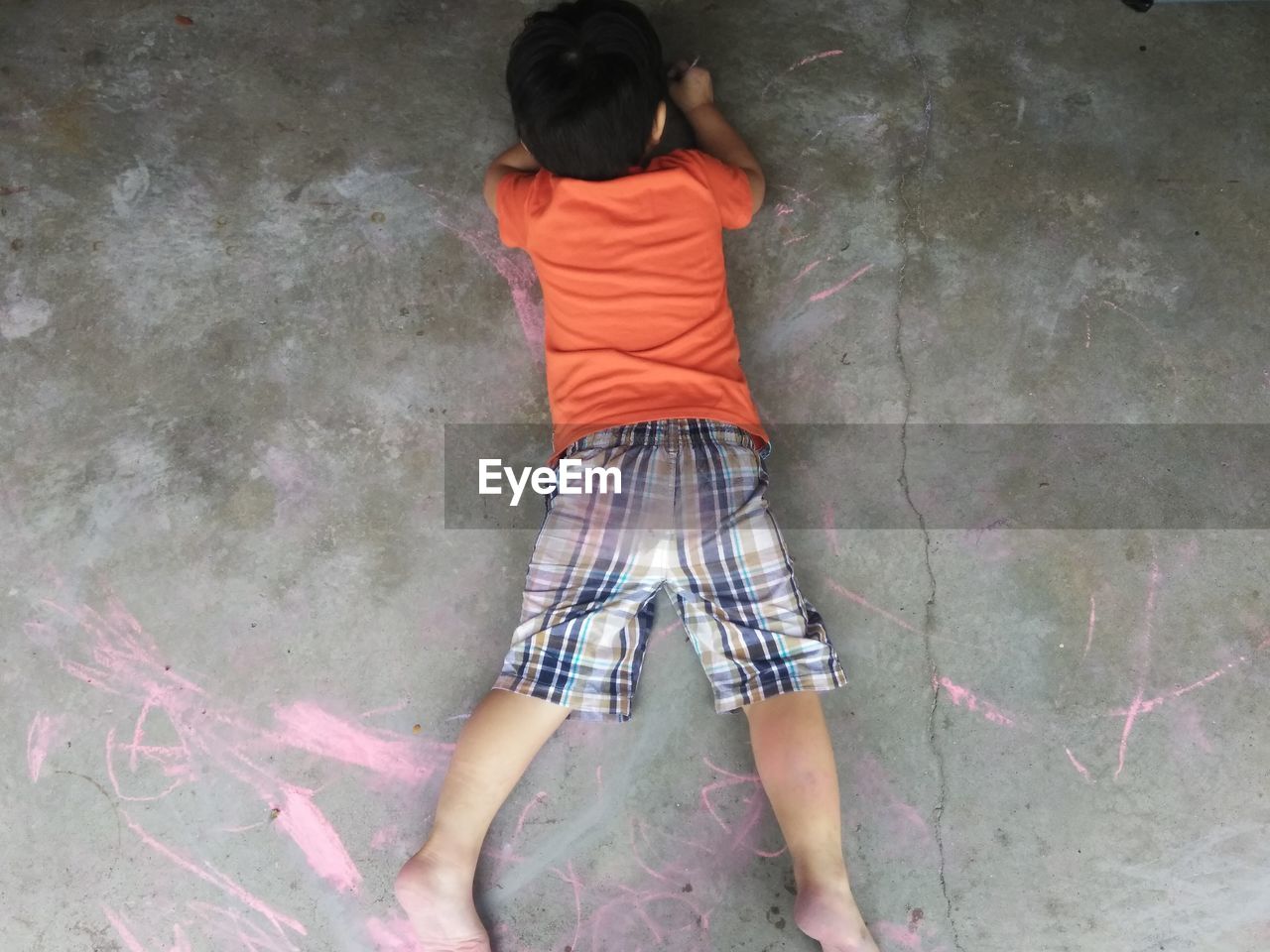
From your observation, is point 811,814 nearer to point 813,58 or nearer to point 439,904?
point 439,904

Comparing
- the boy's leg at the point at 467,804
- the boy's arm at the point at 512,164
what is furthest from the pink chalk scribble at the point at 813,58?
the boy's leg at the point at 467,804

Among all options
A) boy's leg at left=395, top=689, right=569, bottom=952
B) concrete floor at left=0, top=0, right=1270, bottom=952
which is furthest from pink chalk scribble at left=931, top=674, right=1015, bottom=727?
boy's leg at left=395, top=689, right=569, bottom=952

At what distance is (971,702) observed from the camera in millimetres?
1702

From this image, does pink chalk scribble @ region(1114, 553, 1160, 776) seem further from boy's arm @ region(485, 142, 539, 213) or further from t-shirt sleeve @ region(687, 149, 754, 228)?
boy's arm @ region(485, 142, 539, 213)

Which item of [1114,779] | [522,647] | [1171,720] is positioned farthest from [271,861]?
[1171,720]

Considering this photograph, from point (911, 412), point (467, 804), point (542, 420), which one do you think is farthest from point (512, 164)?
point (467, 804)

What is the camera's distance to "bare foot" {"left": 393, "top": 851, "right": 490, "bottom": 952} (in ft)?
5.05

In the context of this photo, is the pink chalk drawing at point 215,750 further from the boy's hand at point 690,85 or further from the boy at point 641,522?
the boy's hand at point 690,85

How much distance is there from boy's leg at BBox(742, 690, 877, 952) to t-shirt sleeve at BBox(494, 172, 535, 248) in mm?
1075

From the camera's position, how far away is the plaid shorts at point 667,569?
146 centimetres

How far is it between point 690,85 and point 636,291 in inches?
23.2

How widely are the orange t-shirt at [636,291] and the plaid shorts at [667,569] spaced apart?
0.18ft

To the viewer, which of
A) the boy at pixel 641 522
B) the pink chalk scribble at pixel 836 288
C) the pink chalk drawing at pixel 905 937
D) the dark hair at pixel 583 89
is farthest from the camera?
the pink chalk scribble at pixel 836 288

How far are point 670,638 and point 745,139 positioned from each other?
3.78ft
